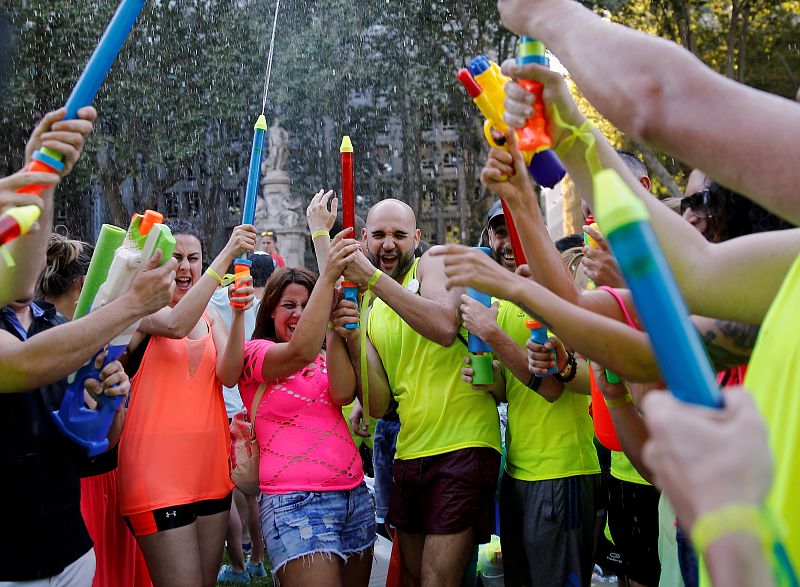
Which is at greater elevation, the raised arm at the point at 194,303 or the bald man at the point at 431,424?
the raised arm at the point at 194,303

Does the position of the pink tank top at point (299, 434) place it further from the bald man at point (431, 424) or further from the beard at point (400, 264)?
the beard at point (400, 264)

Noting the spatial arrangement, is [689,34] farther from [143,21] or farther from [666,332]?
[666,332]

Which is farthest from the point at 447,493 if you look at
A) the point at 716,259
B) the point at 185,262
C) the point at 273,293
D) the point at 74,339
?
the point at 716,259

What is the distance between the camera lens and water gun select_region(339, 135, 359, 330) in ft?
11.3

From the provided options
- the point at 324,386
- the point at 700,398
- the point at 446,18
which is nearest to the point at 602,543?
the point at 324,386

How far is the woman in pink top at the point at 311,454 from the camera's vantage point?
140 inches

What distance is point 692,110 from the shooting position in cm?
121

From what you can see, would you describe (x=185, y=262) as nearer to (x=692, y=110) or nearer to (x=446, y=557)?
Answer: (x=446, y=557)

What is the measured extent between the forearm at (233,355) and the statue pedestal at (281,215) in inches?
599

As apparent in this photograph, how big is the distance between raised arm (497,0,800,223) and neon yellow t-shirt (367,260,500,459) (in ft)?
8.70

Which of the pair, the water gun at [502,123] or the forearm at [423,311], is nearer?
the water gun at [502,123]

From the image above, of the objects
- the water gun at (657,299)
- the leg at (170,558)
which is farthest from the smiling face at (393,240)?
the water gun at (657,299)

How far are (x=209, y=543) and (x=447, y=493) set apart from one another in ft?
3.46

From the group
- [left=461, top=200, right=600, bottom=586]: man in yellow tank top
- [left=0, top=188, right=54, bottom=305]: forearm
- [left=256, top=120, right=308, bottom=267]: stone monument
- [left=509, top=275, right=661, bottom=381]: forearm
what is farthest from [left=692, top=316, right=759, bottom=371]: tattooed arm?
[left=256, top=120, right=308, bottom=267]: stone monument
